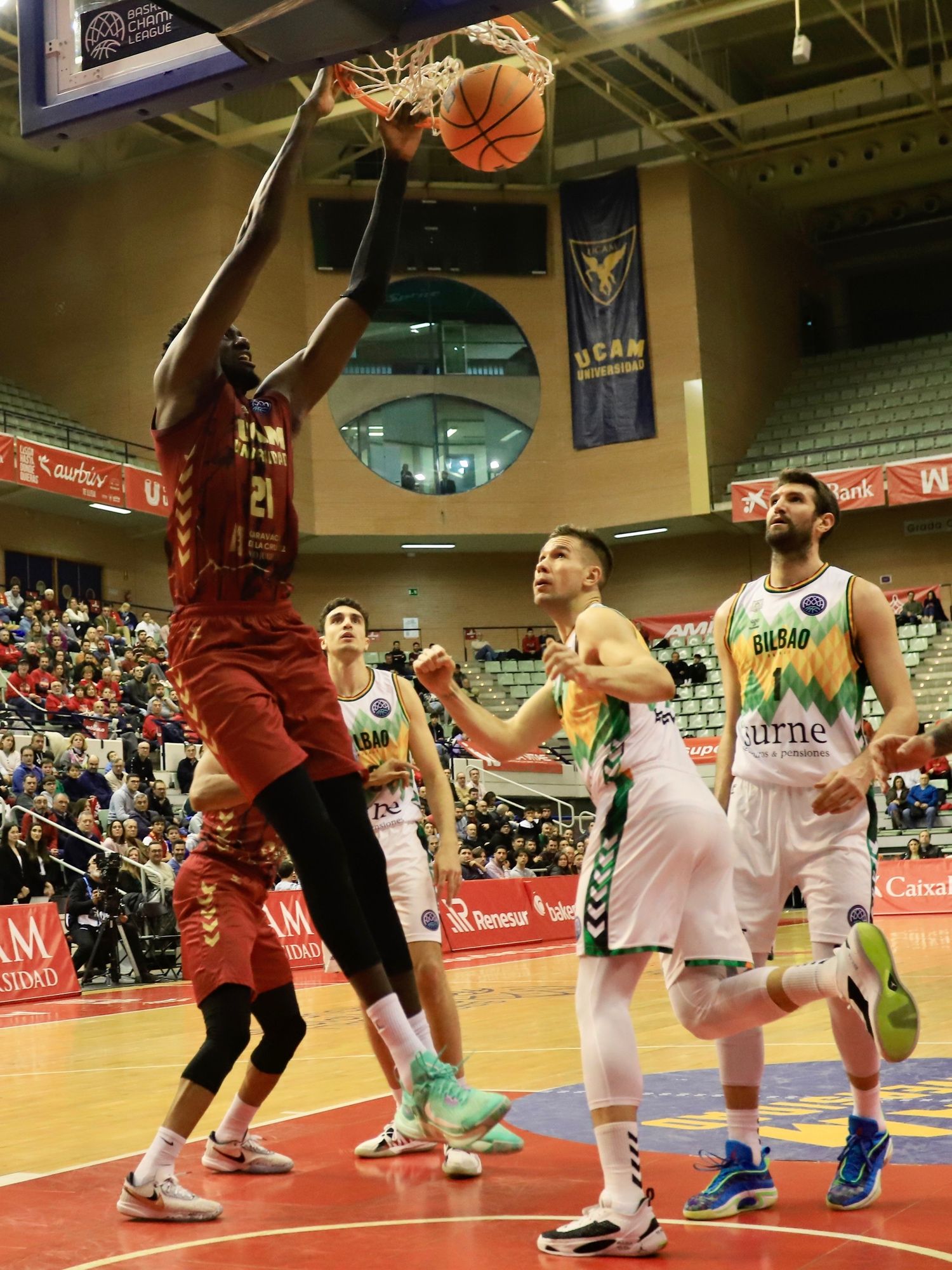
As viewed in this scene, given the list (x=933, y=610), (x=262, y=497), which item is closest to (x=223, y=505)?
(x=262, y=497)

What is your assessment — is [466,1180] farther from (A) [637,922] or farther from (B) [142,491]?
(B) [142,491]

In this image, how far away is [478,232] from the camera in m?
31.0

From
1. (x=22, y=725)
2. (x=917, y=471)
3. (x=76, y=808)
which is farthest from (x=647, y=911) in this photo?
(x=917, y=471)

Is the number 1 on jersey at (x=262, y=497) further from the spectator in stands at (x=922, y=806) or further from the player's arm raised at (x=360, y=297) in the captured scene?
the spectator in stands at (x=922, y=806)

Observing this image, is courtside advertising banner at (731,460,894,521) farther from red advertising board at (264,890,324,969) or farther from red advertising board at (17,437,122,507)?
red advertising board at (264,890,324,969)

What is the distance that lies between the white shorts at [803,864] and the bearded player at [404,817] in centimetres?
131

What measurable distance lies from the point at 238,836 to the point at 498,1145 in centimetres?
144

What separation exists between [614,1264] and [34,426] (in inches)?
950

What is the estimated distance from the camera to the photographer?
541 inches

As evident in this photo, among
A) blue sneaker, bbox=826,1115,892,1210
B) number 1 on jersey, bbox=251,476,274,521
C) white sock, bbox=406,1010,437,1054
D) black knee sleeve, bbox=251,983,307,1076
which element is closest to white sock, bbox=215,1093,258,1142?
black knee sleeve, bbox=251,983,307,1076

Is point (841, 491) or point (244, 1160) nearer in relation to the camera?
point (244, 1160)

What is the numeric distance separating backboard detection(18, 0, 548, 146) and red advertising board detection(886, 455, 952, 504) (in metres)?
24.8

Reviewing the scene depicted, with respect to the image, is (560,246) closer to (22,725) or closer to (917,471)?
(917,471)

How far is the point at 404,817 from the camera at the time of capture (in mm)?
6043
